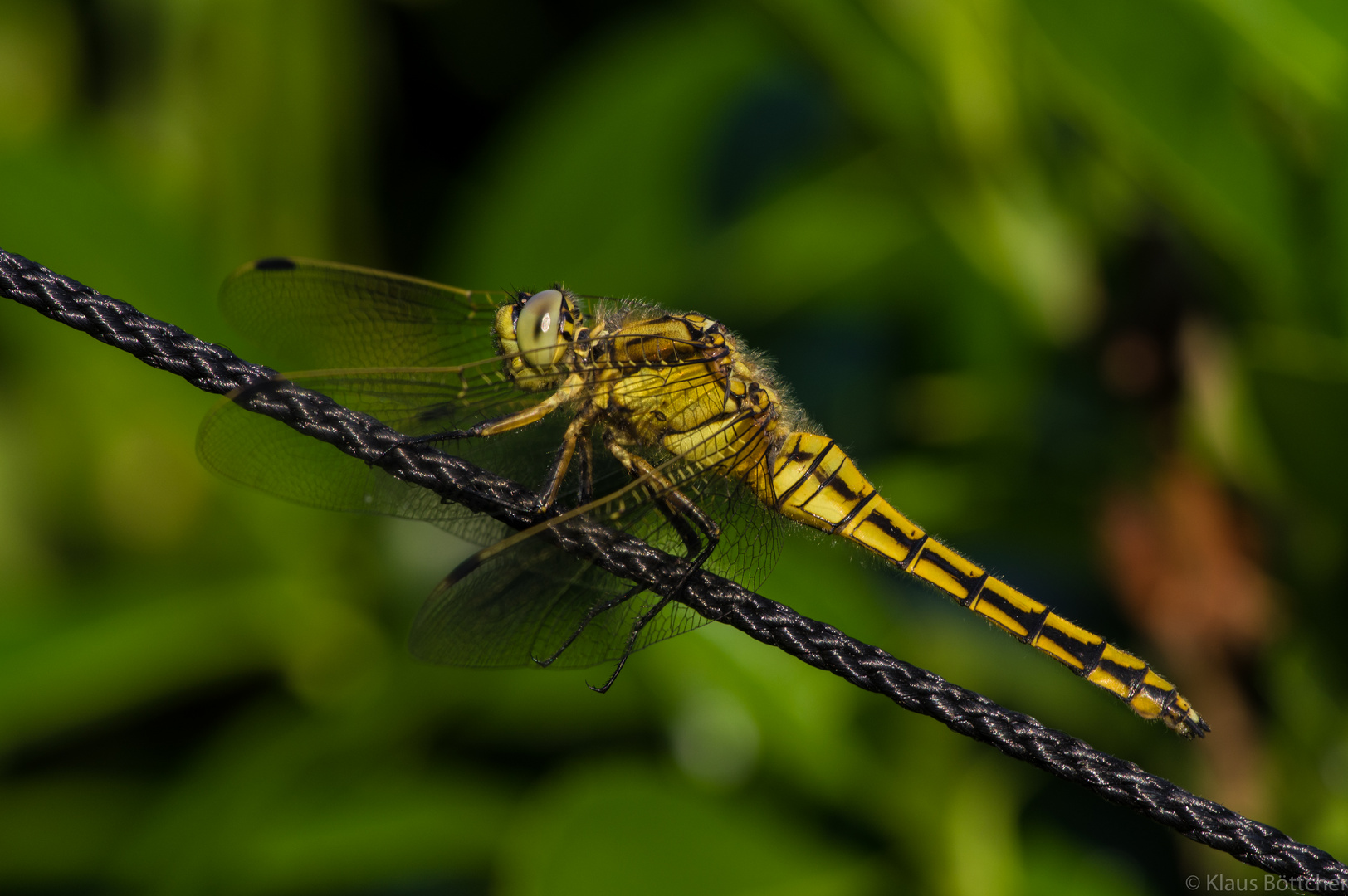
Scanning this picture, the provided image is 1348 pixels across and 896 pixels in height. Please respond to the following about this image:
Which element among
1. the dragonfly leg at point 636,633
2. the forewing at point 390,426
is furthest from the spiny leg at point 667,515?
the forewing at point 390,426

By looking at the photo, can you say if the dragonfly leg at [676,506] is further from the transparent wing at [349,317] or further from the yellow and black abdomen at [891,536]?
the transparent wing at [349,317]

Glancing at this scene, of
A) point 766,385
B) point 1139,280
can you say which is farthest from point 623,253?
point 1139,280

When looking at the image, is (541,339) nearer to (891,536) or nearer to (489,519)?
(489,519)

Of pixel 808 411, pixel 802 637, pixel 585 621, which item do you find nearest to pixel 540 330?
pixel 585 621

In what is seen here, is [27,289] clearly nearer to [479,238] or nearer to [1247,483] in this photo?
[479,238]

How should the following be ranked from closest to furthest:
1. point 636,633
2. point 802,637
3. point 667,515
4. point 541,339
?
point 802,637 → point 636,633 → point 667,515 → point 541,339

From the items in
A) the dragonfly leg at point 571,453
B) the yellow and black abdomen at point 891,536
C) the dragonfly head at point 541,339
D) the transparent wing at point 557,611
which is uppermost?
the yellow and black abdomen at point 891,536

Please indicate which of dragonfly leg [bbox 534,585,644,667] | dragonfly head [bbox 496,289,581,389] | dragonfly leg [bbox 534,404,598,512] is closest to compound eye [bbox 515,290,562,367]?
dragonfly head [bbox 496,289,581,389]
